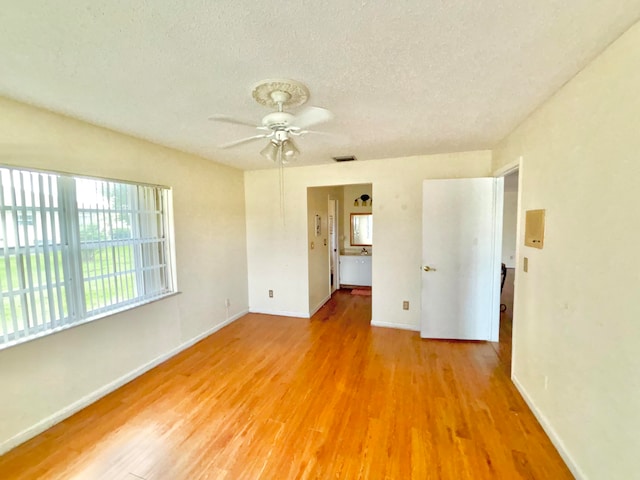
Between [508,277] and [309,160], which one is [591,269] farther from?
[508,277]

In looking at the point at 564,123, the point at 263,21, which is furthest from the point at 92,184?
the point at 564,123

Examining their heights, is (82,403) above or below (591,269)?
below

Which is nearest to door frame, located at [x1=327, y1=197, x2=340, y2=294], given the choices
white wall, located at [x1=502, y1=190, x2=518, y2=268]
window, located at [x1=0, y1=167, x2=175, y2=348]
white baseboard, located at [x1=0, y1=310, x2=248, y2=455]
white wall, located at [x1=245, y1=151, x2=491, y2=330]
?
white wall, located at [x1=245, y1=151, x2=491, y2=330]

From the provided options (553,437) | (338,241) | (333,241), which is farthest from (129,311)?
(338,241)

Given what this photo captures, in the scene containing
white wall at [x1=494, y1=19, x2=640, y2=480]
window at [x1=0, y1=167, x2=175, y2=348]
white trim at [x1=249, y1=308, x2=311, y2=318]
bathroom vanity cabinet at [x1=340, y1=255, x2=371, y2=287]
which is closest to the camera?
white wall at [x1=494, y1=19, x2=640, y2=480]

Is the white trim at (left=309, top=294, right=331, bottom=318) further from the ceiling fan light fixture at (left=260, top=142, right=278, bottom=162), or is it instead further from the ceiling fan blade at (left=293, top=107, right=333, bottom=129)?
the ceiling fan blade at (left=293, top=107, right=333, bottom=129)

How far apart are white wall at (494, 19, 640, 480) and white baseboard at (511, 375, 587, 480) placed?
1cm

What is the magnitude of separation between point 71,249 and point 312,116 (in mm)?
2080

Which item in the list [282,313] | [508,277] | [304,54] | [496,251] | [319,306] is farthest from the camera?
[508,277]

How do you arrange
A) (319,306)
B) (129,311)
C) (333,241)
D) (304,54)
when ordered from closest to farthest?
1. (304,54)
2. (129,311)
3. (319,306)
4. (333,241)

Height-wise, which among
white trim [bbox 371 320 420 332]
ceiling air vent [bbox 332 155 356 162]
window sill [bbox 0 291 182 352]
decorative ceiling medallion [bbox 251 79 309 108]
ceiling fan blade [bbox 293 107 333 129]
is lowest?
white trim [bbox 371 320 420 332]

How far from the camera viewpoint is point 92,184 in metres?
2.21

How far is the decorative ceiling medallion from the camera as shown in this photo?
158cm

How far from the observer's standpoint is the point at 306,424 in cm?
195
